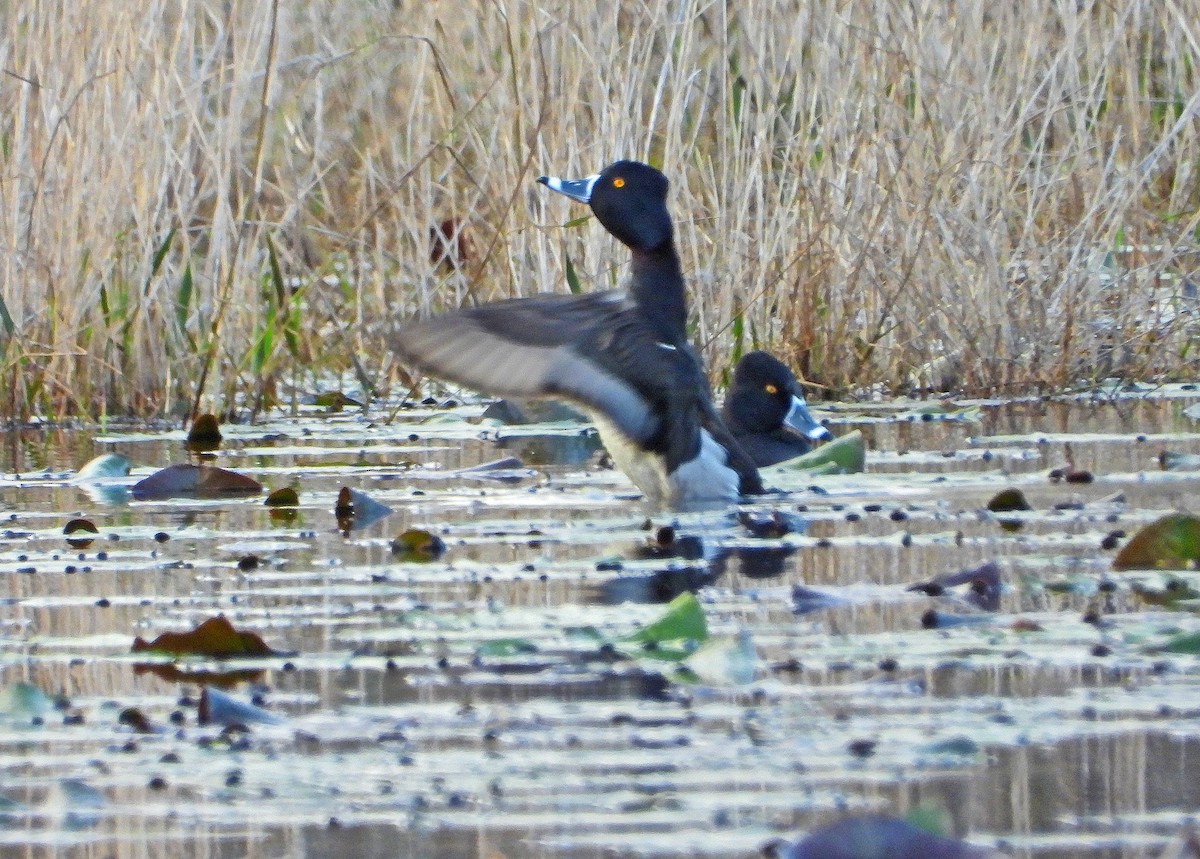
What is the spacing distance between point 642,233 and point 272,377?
2284mm

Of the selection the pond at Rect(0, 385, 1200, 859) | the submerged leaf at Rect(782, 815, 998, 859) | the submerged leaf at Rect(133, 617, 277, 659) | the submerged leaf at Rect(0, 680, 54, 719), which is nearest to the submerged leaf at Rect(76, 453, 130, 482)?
the pond at Rect(0, 385, 1200, 859)

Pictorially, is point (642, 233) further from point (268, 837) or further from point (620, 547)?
point (268, 837)

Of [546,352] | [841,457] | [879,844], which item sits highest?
[546,352]

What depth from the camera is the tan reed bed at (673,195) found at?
727cm

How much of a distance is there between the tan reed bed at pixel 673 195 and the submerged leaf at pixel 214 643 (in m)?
3.89

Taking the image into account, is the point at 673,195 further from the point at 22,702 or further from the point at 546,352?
the point at 22,702

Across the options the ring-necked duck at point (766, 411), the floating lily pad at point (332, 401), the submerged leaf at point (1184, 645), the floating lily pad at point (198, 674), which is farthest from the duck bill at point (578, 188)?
the submerged leaf at point (1184, 645)

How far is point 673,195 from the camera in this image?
25.2 feet

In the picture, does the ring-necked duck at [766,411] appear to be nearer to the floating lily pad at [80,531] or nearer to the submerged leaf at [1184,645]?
the floating lily pad at [80,531]

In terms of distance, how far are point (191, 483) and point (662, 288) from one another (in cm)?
127

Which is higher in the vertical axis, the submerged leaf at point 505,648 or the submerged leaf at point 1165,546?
the submerged leaf at point 1165,546

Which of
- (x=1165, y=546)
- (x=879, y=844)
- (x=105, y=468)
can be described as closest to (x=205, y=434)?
(x=105, y=468)

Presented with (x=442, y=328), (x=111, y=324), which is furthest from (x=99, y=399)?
(x=442, y=328)

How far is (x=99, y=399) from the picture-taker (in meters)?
7.71
